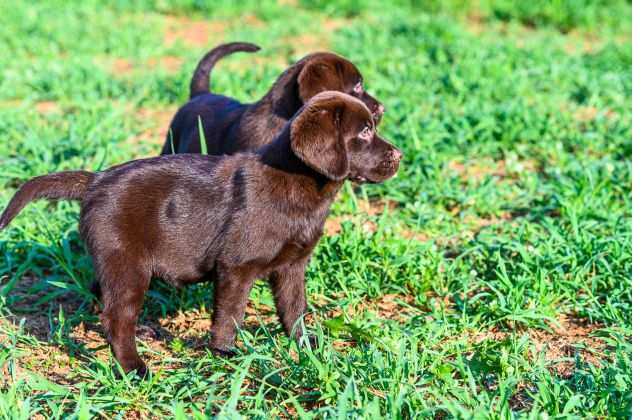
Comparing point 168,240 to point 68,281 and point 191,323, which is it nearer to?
point 191,323

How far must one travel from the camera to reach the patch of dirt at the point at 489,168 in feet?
18.7

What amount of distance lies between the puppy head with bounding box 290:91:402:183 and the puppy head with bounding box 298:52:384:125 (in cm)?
72

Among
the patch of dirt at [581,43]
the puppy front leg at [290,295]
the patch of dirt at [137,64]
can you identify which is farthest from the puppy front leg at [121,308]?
the patch of dirt at [581,43]

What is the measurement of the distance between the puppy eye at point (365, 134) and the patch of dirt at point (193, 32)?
557cm

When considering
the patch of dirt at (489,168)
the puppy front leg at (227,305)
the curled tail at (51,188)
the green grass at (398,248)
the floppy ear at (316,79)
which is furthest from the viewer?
the patch of dirt at (489,168)

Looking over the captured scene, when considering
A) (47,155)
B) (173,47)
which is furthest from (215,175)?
(173,47)

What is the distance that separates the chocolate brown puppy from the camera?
11.6 feet

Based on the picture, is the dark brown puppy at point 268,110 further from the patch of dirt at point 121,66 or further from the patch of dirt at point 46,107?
the patch of dirt at point 121,66

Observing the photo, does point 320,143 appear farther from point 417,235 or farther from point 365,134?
point 417,235

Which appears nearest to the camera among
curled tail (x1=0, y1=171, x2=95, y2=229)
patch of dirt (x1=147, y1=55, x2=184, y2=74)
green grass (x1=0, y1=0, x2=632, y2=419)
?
green grass (x1=0, y1=0, x2=632, y2=419)

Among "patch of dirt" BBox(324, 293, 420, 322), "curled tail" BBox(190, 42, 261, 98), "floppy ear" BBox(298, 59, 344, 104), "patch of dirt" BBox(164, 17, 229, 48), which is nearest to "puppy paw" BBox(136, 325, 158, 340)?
"patch of dirt" BBox(324, 293, 420, 322)

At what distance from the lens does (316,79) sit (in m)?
4.61

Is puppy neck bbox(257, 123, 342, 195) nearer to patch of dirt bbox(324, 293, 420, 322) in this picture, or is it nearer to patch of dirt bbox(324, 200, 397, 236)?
patch of dirt bbox(324, 293, 420, 322)

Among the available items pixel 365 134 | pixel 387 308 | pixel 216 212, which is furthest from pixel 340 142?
pixel 387 308
